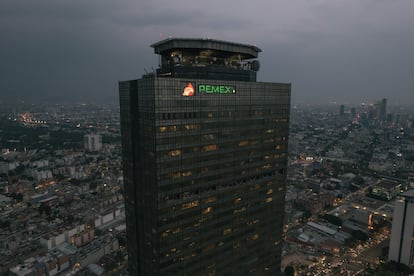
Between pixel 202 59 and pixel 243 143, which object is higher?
pixel 202 59

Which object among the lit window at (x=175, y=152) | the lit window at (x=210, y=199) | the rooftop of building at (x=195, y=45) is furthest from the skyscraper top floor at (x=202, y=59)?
the lit window at (x=210, y=199)

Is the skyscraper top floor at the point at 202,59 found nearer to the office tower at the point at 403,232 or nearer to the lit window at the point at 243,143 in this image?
the lit window at the point at 243,143

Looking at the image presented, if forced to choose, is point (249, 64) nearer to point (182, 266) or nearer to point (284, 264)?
point (182, 266)

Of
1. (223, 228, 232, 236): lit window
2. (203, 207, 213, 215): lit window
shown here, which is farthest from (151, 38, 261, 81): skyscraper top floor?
(223, 228, 232, 236): lit window

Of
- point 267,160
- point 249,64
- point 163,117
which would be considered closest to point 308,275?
point 267,160

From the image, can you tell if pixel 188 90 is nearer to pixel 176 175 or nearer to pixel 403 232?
pixel 176 175

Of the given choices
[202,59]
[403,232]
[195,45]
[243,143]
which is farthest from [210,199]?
[403,232]

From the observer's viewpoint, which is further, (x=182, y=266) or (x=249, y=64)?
(x=249, y=64)

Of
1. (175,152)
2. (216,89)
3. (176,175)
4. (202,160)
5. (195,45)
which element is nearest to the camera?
(175,152)
